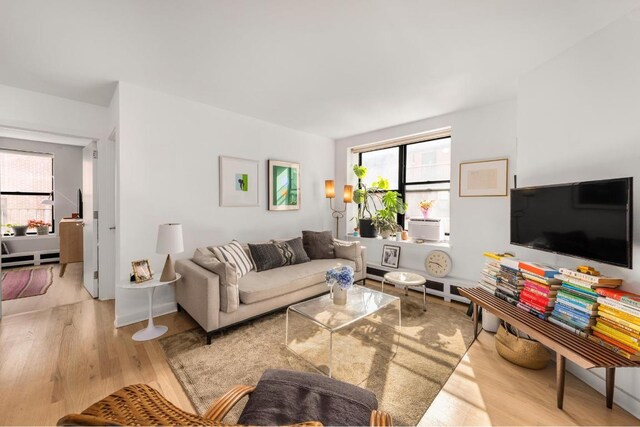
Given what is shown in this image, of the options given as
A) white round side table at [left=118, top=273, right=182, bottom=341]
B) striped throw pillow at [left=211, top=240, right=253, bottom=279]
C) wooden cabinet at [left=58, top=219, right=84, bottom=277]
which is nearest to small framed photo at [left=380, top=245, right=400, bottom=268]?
striped throw pillow at [left=211, top=240, right=253, bottom=279]

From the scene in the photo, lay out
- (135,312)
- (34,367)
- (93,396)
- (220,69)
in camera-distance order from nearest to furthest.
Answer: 1. (93,396)
2. (34,367)
3. (220,69)
4. (135,312)

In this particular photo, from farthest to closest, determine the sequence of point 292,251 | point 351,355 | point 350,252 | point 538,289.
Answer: point 350,252, point 292,251, point 351,355, point 538,289

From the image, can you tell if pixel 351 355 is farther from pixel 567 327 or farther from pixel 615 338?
pixel 615 338

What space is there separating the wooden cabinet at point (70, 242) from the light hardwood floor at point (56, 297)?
0.95ft

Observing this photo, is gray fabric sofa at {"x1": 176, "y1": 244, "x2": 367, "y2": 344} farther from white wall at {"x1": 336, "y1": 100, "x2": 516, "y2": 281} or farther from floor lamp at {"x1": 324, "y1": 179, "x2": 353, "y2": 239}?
white wall at {"x1": 336, "y1": 100, "x2": 516, "y2": 281}

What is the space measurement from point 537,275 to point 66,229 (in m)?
6.72

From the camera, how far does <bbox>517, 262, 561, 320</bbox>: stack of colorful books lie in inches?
76.7

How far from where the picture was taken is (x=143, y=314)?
283 centimetres

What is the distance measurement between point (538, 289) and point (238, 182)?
342cm

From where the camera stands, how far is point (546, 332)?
69.2 inches

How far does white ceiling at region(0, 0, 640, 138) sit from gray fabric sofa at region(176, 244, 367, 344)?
196 cm

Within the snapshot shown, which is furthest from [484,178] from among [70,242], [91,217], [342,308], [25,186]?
[25,186]

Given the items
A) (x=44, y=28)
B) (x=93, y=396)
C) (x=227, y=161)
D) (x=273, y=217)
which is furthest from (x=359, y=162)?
(x=93, y=396)

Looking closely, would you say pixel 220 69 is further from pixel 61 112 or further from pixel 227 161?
pixel 61 112
